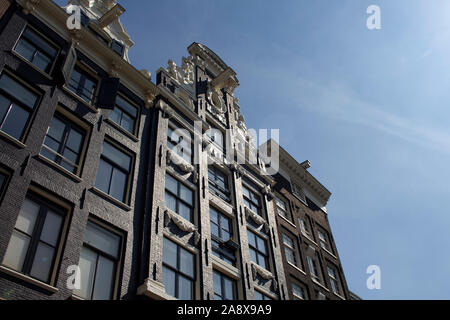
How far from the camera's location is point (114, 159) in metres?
18.3

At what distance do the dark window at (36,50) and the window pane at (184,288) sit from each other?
34.1 ft

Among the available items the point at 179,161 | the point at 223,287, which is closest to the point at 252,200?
the point at 179,161

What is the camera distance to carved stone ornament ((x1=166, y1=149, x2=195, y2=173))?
21.2 m

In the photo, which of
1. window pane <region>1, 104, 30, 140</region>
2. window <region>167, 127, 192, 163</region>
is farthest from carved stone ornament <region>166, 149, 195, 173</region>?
window pane <region>1, 104, 30, 140</region>

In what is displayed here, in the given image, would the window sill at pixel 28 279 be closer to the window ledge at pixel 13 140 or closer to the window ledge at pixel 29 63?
the window ledge at pixel 13 140

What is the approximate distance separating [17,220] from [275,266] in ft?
50.2

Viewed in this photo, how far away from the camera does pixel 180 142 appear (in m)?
23.4

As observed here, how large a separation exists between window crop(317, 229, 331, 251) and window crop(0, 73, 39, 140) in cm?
2450

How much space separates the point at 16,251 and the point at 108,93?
30.3ft

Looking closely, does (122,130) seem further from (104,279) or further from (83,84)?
(104,279)
